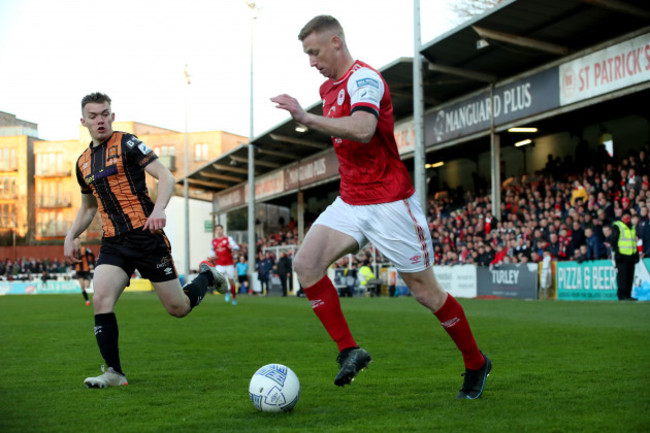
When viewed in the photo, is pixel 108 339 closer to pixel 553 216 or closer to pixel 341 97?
pixel 341 97

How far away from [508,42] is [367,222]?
17729 millimetres

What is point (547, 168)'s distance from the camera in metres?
28.0

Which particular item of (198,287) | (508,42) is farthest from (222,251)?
(198,287)

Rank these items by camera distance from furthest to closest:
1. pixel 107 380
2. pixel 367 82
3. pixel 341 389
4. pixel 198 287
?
pixel 198 287
pixel 107 380
pixel 341 389
pixel 367 82

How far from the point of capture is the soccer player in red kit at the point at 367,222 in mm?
4996

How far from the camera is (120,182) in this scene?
629 cm

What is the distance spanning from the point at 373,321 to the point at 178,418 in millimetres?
8938

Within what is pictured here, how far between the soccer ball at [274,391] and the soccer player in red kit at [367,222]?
0.46 metres

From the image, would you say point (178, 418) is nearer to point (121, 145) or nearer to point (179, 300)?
point (179, 300)

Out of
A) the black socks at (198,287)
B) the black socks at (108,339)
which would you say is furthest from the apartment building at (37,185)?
the black socks at (108,339)

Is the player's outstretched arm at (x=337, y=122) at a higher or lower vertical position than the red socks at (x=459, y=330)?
higher

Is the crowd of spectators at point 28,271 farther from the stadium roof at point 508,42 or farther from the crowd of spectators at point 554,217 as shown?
the stadium roof at point 508,42

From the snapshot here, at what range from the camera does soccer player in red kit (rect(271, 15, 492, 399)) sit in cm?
500

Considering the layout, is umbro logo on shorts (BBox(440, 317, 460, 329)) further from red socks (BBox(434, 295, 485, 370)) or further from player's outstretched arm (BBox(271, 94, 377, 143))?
player's outstretched arm (BBox(271, 94, 377, 143))
